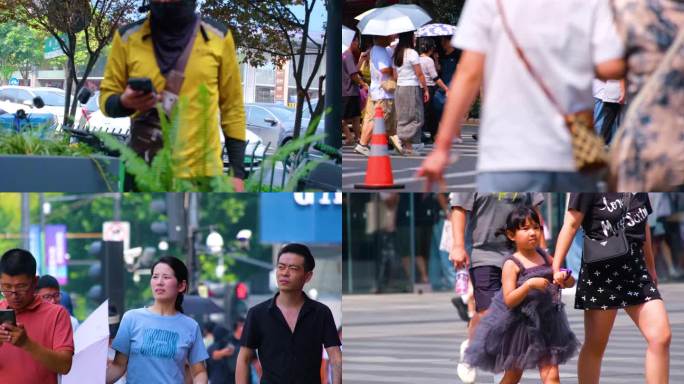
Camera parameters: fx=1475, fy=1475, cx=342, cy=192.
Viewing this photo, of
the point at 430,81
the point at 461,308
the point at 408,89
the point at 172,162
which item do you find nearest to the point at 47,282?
the point at 172,162

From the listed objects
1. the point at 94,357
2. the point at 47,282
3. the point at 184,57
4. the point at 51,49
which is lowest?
the point at 94,357

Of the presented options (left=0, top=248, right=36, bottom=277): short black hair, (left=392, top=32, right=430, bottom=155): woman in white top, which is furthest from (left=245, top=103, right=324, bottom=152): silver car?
(left=392, top=32, right=430, bottom=155): woman in white top

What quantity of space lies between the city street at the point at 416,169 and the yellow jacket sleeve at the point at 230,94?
0.66 metres

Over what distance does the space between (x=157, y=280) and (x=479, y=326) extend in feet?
4.27

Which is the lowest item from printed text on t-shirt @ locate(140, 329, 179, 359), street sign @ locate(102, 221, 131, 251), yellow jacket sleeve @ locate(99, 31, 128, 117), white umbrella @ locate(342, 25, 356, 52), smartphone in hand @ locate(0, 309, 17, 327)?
printed text on t-shirt @ locate(140, 329, 179, 359)

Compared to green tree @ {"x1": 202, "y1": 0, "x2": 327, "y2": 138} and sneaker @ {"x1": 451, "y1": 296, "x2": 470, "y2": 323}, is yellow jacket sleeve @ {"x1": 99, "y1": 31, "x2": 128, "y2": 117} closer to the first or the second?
green tree @ {"x1": 202, "y1": 0, "x2": 327, "y2": 138}

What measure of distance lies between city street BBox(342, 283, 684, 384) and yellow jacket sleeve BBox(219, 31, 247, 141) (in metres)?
0.96

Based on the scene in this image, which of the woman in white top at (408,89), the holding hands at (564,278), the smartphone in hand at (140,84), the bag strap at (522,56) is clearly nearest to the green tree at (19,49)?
the smartphone in hand at (140,84)

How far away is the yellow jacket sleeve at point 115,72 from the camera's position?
524cm

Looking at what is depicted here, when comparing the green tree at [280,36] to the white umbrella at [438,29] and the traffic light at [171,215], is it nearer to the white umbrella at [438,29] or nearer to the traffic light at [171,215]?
the white umbrella at [438,29]

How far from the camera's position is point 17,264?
205 inches

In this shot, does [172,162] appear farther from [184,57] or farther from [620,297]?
[620,297]

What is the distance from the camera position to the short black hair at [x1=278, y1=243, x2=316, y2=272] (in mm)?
5586

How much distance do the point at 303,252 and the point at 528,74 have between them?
1687mm
